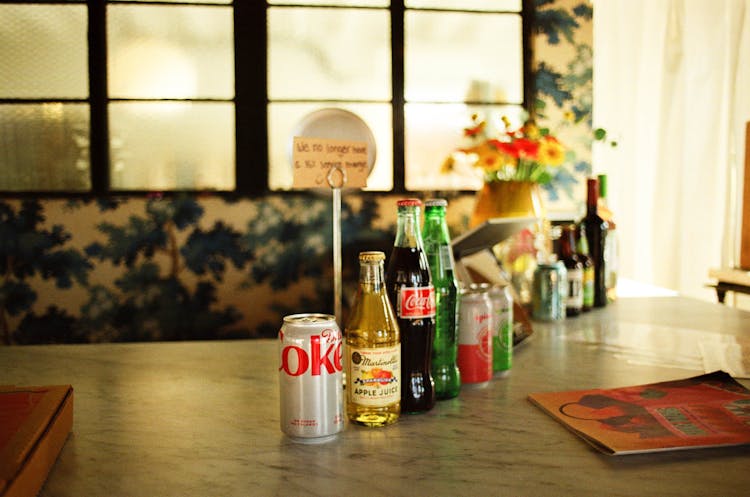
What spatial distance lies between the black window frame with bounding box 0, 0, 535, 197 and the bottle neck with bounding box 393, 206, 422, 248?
1875 mm

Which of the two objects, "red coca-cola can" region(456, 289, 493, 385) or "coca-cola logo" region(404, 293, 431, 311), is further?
"red coca-cola can" region(456, 289, 493, 385)

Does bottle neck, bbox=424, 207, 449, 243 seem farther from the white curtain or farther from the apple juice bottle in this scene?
the white curtain

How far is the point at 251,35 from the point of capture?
2.62 m

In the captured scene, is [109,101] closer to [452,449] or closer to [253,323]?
[253,323]

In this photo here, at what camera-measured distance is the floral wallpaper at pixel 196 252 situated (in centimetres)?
256

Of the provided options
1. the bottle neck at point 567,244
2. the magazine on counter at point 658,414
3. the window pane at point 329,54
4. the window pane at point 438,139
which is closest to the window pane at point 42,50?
the window pane at point 329,54

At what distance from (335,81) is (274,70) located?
25 cm

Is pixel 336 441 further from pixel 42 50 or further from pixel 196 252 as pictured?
pixel 42 50

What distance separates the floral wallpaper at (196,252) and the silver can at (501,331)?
5.19 ft

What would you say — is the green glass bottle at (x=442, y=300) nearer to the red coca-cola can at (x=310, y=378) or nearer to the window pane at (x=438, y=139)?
the red coca-cola can at (x=310, y=378)

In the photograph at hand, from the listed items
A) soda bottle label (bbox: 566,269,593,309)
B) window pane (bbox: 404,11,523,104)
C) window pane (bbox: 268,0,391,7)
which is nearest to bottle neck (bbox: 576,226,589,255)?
soda bottle label (bbox: 566,269,593,309)

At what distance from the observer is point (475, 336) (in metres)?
0.93

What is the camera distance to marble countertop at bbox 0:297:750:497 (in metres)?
0.62

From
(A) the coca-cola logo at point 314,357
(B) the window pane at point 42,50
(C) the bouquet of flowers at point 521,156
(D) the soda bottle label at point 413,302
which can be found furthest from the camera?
(B) the window pane at point 42,50
